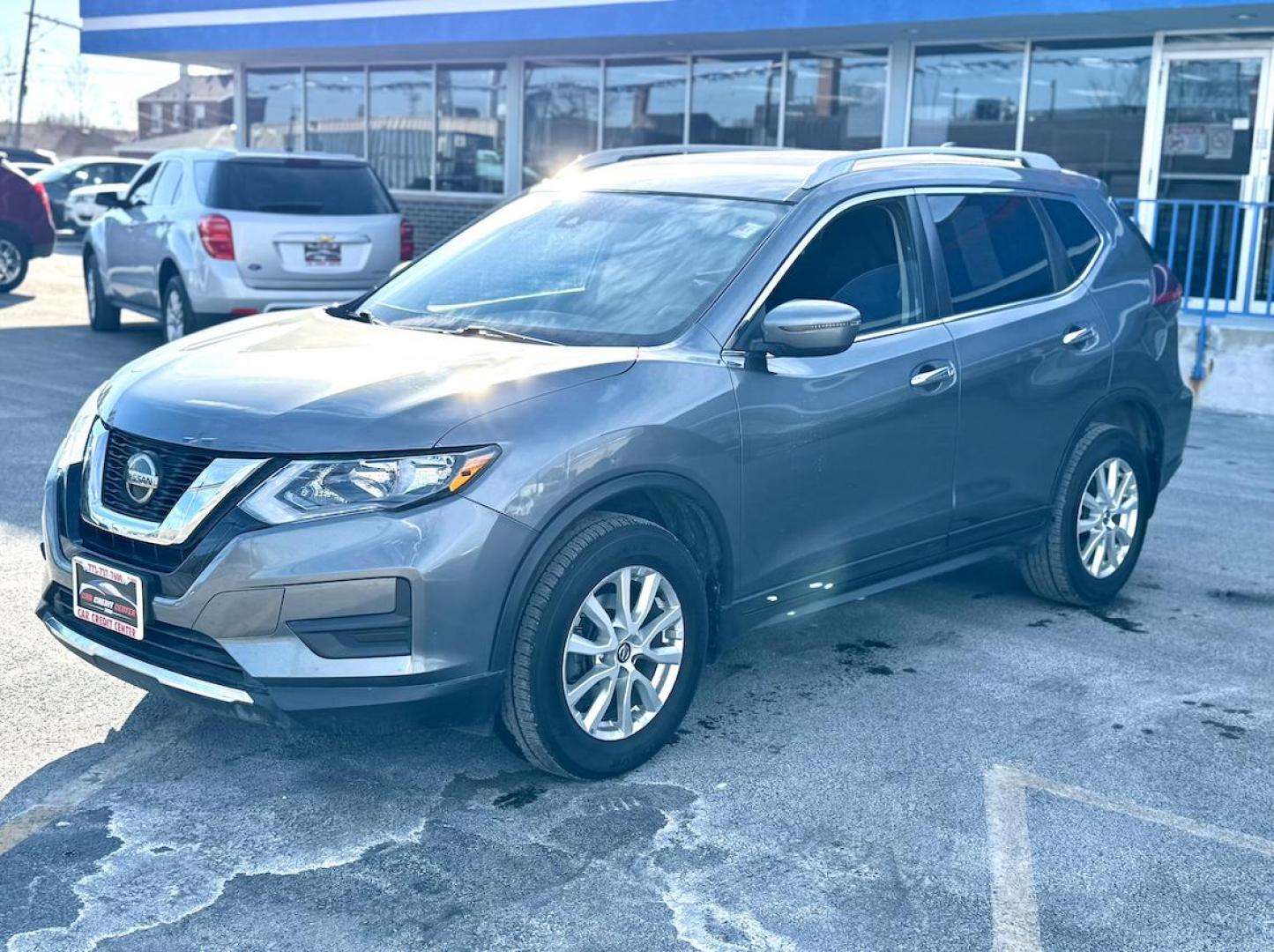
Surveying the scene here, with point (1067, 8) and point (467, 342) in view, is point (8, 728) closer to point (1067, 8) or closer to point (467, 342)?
point (467, 342)

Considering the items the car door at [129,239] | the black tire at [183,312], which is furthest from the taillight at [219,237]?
the car door at [129,239]

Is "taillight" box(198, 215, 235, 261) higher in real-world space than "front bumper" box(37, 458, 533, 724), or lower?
higher

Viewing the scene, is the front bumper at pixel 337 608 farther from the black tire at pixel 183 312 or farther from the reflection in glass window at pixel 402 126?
the reflection in glass window at pixel 402 126

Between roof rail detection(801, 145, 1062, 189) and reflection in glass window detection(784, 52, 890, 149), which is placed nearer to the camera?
roof rail detection(801, 145, 1062, 189)

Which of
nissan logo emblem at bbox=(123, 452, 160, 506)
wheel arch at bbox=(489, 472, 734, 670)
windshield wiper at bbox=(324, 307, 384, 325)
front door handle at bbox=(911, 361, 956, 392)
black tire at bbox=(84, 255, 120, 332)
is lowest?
black tire at bbox=(84, 255, 120, 332)

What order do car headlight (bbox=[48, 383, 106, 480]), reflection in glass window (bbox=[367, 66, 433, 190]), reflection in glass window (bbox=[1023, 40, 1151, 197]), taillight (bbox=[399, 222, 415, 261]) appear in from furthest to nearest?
reflection in glass window (bbox=[367, 66, 433, 190]) → reflection in glass window (bbox=[1023, 40, 1151, 197]) → taillight (bbox=[399, 222, 415, 261]) → car headlight (bbox=[48, 383, 106, 480])

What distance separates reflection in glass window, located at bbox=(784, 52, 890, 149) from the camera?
55.2 feet

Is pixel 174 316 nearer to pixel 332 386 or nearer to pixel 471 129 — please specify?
pixel 332 386

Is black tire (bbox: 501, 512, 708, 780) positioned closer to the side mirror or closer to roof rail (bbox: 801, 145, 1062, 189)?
the side mirror

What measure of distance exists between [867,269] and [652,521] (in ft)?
4.17

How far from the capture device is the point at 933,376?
5.00 metres

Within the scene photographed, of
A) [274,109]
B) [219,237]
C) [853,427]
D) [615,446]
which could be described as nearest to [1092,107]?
[219,237]

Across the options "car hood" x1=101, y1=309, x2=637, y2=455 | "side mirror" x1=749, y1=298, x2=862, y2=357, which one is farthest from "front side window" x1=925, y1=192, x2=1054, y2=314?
"car hood" x1=101, y1=309, x2=637, y2=455

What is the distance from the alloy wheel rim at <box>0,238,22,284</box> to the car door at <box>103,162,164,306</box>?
4411 millimetres
